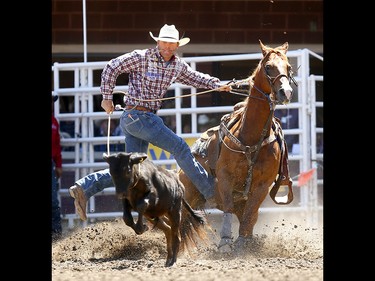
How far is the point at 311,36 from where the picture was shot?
14.7 m

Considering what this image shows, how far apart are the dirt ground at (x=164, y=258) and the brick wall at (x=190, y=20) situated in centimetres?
399

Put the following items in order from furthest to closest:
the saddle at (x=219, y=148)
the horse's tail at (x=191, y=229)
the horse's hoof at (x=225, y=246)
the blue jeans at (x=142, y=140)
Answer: the saddle at (x=219, y=148) < the horse's hoof at (x=225, y=246) < the horse's tail at (x=191, y=229) < the blue jeans at (x=142, y=140)

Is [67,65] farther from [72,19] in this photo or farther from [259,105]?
[259,105]

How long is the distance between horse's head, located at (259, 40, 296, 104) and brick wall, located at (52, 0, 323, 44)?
17.7ft

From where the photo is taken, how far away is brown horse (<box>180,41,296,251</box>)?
899cm

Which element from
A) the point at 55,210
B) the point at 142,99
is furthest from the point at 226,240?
the point at 55,210

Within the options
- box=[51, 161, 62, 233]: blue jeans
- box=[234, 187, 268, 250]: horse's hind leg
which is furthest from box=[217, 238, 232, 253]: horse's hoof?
box=[51, 161, 62, 233]: blue jeans

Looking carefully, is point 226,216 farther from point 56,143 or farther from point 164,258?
point 56,143

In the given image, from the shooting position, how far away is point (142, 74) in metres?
8.63

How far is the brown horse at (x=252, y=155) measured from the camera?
899 centimetres

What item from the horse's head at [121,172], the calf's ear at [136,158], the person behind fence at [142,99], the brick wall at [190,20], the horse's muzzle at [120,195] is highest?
the brick wall at [190,20]

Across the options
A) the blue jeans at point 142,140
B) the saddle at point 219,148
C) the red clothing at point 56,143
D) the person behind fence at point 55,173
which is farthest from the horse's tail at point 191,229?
the red clothing at point 56,143

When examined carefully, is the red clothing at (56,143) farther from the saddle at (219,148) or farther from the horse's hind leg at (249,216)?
the horse's hind leg at (249,216)

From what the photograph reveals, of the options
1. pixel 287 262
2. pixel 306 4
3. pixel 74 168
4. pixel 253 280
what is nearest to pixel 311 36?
pixel 306 4
